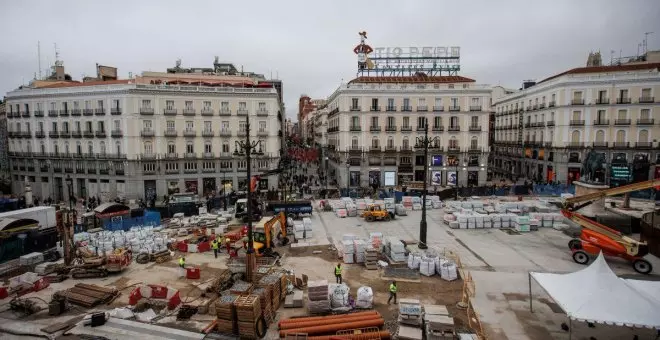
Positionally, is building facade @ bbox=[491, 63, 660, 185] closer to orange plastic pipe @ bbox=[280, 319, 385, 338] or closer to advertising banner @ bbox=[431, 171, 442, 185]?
advertising banner @ bbox=[431, 171, 442, 185]

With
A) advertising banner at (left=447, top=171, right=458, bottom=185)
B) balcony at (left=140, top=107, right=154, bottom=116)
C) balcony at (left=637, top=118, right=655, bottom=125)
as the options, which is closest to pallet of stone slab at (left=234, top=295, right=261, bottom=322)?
balcony at (left=140, top=107, right=154, bottom=116)

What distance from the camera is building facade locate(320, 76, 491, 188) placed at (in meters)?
51.6

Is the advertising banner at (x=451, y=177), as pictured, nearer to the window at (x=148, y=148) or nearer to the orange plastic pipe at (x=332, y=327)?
the window at (x=148, y=148)

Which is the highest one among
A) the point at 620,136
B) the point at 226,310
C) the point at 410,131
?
the point at 410,131

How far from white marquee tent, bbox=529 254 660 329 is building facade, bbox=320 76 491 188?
38.2 metres

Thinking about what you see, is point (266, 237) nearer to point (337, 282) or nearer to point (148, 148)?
point (337, 282)

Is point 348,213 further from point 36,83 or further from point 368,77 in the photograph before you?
point 36,83

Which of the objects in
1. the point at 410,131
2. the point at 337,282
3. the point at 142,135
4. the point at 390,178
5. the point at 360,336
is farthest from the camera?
the point at 390,178

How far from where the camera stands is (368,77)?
185 feet

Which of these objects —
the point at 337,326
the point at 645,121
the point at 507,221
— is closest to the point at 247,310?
the point at 337,326

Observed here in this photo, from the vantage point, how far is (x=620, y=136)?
4856 cm

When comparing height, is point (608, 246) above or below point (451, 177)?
below

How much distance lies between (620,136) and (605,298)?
4678cm

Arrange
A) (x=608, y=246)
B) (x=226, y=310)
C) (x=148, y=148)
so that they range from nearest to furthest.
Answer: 1. (x=226, y=310)
2. (x=608, y=246)
3. (x=148, y=148)
